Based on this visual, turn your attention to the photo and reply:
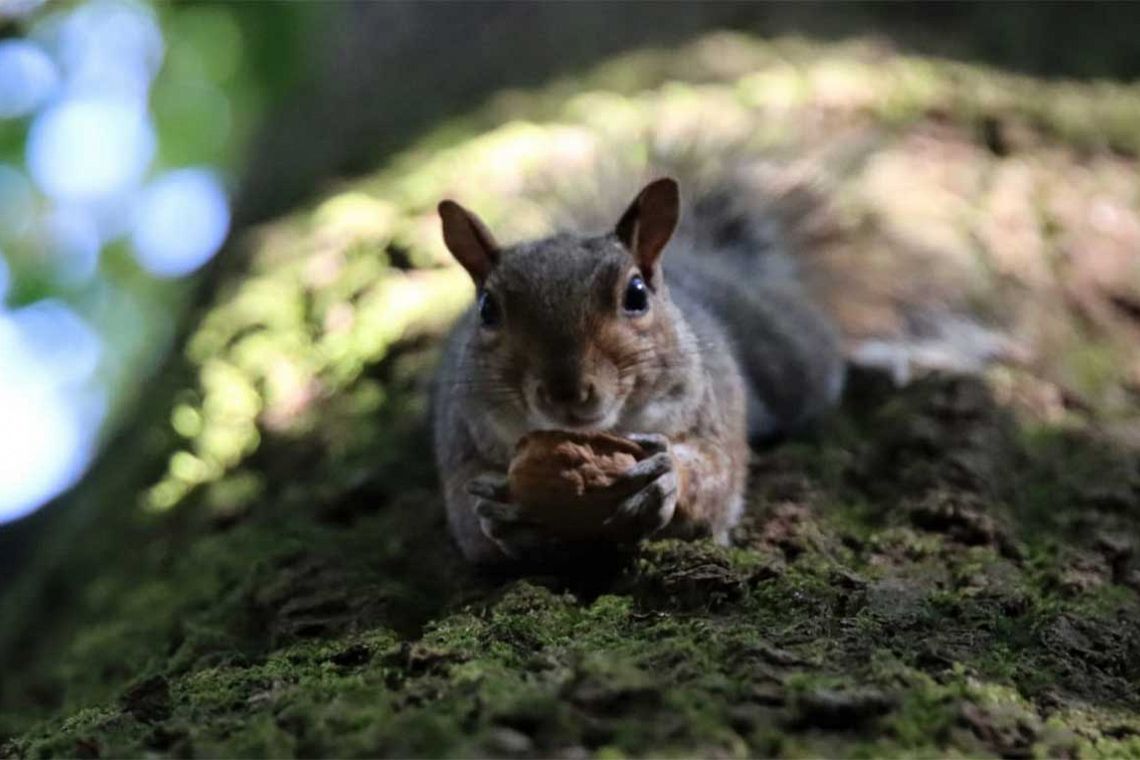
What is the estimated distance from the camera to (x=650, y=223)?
230cm

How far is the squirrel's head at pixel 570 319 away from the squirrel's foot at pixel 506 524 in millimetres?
143

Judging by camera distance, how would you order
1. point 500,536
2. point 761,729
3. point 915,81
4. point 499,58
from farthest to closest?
point 499,58, point 915,81, point 500,536, point 761,729

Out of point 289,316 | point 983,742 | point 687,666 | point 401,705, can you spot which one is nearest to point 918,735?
point 983,742

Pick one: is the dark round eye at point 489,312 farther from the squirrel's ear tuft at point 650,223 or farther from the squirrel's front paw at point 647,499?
the squirrel's front paw at point 647,499

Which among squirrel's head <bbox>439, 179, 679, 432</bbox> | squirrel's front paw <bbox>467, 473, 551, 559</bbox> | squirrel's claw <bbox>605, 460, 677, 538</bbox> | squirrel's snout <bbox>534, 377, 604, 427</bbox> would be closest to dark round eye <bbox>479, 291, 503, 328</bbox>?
squirrel's head <bbox>439, 179, 679, 432</bbox>

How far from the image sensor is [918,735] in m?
1.26

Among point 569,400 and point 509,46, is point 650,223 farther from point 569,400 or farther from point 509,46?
point 509,46

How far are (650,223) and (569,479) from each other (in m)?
0.60

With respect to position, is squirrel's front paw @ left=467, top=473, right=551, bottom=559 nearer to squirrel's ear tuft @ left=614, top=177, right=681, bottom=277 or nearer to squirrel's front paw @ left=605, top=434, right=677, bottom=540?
squirrel's front paw @ left=605, top=434, right=677, bottom=540

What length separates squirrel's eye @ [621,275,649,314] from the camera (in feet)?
7.18

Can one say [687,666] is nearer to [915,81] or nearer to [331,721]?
[331,721]

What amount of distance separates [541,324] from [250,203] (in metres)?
2.18

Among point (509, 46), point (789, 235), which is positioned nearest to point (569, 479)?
point (789, 235)

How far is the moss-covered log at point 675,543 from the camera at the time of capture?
1.35m
